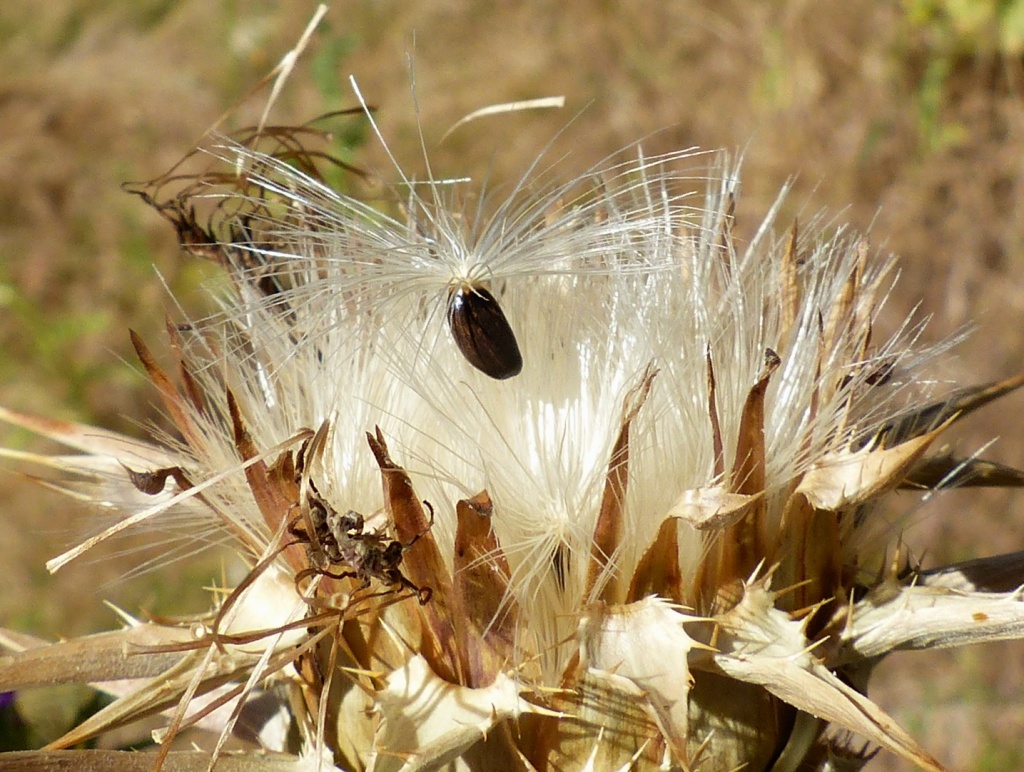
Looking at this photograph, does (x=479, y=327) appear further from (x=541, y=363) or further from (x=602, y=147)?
(x=602, y=147)

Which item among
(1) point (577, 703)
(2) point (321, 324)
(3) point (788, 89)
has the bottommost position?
(1) point (577, 703)

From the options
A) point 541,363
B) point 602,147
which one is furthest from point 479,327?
point 602,147

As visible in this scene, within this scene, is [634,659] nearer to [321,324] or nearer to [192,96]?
[321,324]

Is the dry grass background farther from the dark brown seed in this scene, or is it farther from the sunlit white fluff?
the dark brown seed

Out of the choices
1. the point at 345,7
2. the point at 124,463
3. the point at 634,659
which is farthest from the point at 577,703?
the point at 345,7

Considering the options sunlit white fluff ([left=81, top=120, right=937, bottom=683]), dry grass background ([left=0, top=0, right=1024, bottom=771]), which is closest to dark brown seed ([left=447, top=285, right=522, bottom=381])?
sunlit white fluff ([left=81, top=120, right=937, bottom=683])

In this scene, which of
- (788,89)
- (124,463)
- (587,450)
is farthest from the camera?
(788,89)
